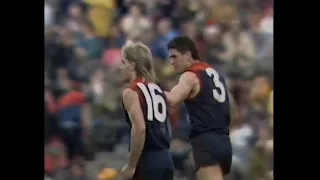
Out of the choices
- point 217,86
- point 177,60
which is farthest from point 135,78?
point 217,86

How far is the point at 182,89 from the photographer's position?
2.53 m

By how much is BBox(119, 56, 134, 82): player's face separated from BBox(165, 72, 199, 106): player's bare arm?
16 cm

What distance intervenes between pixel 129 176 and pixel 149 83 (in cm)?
35

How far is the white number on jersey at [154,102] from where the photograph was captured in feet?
8.23

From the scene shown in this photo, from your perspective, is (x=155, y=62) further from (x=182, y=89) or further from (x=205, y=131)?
(x=205, y=131)

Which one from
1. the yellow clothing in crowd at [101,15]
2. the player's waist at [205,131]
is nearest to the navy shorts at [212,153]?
the player's waist at [205,131]

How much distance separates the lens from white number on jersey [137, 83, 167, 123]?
2.51m

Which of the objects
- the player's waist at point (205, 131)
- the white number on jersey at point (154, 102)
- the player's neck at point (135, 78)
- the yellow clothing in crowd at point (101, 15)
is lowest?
the player's waist at point (205, 131)

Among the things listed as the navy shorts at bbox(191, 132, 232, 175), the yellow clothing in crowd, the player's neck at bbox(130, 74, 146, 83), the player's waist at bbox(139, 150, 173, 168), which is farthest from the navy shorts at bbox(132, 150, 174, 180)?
the yellow clothing in crowd

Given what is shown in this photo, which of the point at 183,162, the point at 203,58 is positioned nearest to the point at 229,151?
the point at 183,162

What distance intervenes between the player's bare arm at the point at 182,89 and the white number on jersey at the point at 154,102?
0.03m

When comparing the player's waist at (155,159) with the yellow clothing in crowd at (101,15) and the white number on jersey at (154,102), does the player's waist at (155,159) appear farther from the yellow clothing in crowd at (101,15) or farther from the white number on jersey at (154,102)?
the yellow clothing in crowd at (101,15)

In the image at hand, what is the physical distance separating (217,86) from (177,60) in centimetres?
18

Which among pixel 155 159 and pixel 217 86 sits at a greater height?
pixel 217 86
